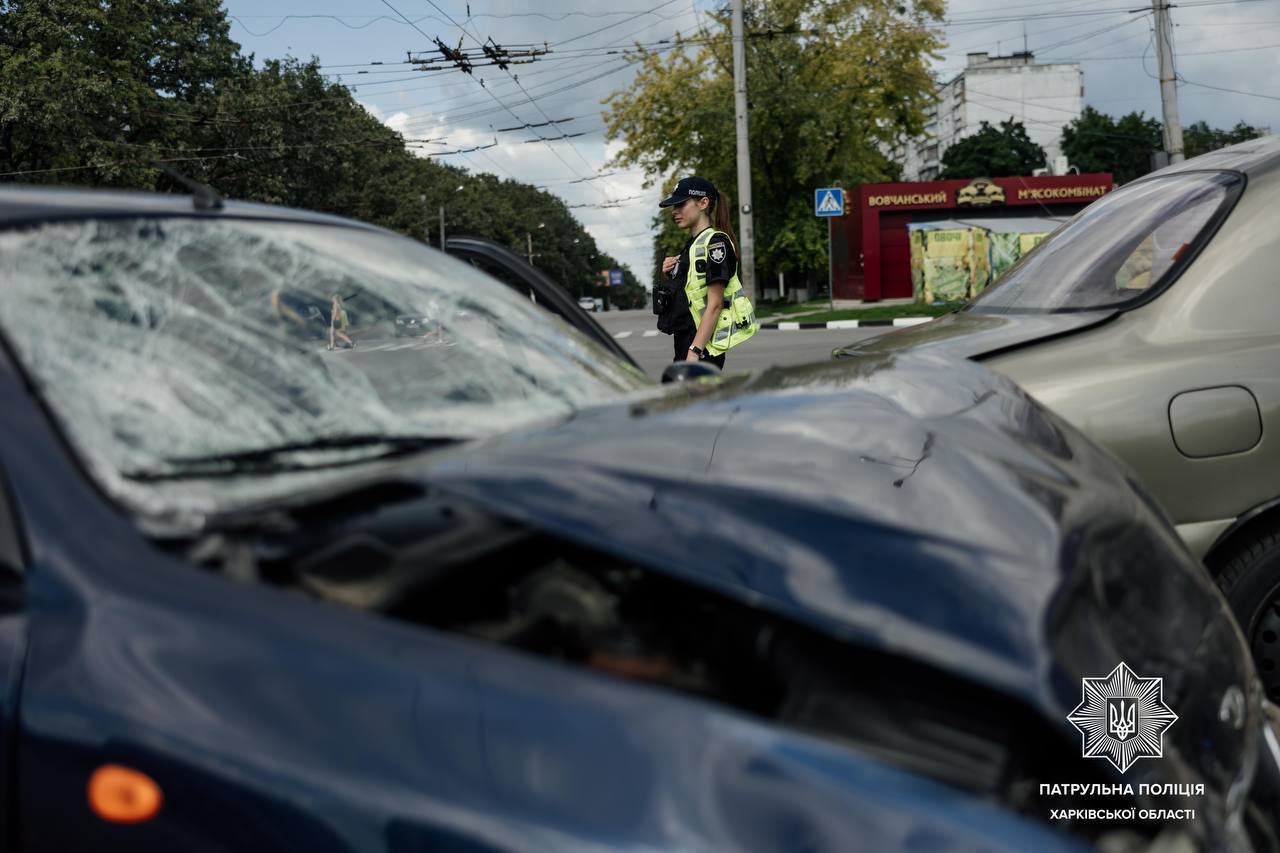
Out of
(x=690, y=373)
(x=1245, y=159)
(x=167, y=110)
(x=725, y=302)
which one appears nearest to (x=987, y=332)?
(x=1245, y=159)

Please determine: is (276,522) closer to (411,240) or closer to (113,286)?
(113,286)

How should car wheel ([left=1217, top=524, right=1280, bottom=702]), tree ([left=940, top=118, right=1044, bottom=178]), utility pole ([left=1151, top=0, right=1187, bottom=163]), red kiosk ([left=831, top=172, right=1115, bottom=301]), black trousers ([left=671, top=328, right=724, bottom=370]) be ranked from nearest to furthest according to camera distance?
car wheel ([left=1217, top=524, right=1280, bottom=702]) → black trousers ([left=671, top=328, right=724, bottom=370]) → utility pole ([left=1151, top=0, right=1187, bottom=163]) → red kiosk ([left=831, top=172, right=1115, bottom=301]) → tree ([left=940, top=118, right=1044, bottom=178])

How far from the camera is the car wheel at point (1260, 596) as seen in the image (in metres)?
3.10

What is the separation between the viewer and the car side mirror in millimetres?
2396

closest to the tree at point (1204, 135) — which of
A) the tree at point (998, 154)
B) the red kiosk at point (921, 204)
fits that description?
the tree at point (998, 154)

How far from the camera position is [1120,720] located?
1.36 metres

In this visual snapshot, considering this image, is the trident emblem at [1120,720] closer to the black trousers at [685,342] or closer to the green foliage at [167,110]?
the black trousers at [685,342]

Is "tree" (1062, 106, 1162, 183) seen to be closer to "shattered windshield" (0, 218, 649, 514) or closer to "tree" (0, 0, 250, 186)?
"tree" (0, 0, 250, 186)

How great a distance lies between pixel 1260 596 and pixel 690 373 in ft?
5.48

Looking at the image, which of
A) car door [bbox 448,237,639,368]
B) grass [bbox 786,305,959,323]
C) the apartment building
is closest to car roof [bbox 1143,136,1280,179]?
car door [bbox 448,237,639,368]

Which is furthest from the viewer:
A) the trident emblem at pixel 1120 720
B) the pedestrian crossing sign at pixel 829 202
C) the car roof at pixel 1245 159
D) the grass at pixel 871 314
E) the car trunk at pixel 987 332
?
the grass at pixel 871 314

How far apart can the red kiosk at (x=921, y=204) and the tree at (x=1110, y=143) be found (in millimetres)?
48387

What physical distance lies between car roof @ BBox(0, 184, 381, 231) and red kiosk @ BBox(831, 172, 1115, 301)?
38367mm

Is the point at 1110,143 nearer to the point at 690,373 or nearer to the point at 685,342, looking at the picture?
the point at 685,342
